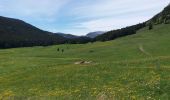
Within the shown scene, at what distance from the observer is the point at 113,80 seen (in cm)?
3381

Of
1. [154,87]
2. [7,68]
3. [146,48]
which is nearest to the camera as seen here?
[154,87]

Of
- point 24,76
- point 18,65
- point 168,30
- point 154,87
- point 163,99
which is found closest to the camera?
point 163,99

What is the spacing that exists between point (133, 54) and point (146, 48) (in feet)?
44.5

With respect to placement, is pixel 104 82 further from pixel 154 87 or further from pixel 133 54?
pixel 133 54

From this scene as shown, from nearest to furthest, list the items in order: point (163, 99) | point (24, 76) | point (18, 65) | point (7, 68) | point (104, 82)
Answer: point (163, 99) < point (104, 82) < point (24, 76) < point (7, 68) < point (18, 65)

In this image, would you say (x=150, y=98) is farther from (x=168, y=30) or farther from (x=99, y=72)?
(x=168, y=30)

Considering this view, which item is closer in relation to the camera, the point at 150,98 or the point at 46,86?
the point at 150,98

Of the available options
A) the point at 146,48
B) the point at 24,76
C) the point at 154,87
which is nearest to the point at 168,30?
the point at 146,48

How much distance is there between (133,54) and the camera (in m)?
91.1

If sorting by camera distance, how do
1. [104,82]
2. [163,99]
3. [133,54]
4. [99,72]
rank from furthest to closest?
[133,54] < [99,72] < [104,82] < [163,99]

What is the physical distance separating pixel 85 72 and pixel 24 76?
7107mm

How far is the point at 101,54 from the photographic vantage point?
96.8m

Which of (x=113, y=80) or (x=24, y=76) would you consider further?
(x=24, y=76)

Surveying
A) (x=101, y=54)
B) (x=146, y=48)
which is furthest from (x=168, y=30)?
(x=101, y=54)
